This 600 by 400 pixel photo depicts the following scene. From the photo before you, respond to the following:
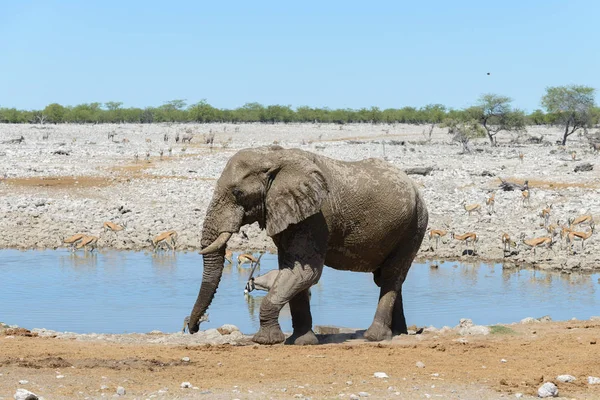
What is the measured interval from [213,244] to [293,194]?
944mm

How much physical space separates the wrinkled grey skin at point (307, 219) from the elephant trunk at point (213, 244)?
1 cm

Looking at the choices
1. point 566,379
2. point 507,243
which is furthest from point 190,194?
point 566,379

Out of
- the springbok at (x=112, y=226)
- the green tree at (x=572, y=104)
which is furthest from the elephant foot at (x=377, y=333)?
the green tree at (x=572, y=104)

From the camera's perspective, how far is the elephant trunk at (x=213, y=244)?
994 cm

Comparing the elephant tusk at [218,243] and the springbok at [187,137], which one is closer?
the elephant tusk at [218,243]

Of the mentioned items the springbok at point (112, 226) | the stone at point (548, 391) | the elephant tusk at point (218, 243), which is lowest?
the springbok at point (112, 226)

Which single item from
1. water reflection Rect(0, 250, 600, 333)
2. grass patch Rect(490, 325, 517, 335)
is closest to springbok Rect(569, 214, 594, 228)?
water reflection Rect(0, 250, 600, 333)

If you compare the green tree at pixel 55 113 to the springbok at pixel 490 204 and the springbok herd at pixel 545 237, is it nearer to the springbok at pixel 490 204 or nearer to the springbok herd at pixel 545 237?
the springbok at pixel 490 204

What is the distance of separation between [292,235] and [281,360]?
1.69 metres

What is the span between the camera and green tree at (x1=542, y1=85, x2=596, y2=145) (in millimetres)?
54875

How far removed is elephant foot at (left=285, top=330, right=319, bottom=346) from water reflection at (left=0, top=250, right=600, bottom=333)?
2725mm

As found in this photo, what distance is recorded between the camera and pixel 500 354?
9172 millimetres

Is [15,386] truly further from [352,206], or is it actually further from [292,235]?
[352,206]

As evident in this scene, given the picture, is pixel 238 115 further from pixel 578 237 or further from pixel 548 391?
pixel 548 391
